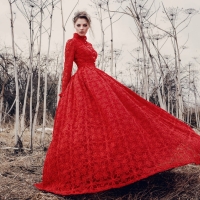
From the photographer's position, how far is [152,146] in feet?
7.00

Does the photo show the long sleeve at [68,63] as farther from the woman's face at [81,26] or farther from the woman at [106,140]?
the woman's face at [81,26]

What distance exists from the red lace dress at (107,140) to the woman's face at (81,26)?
0.41m

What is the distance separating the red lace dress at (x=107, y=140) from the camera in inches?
79.4

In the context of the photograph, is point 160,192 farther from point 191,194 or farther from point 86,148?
point 86,148

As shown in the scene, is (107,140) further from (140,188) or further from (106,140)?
(140,188)

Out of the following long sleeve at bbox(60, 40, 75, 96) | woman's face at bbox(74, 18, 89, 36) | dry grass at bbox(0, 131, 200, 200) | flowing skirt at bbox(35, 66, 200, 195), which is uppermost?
woman's face at bbox(74, 18, 89, 36)

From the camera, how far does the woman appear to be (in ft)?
6.62

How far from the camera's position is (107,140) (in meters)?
2.11

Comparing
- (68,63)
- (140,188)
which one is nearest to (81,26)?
(68,63)

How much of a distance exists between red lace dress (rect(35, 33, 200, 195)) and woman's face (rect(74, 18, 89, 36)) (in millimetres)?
406

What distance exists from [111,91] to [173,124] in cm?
61

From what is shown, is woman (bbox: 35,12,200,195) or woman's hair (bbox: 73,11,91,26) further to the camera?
woman's hair (bbox: 73,11,91,26)

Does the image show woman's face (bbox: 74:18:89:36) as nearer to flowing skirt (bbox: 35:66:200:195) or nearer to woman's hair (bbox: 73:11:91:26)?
woman's hair (bbox: 73:11:91:26)

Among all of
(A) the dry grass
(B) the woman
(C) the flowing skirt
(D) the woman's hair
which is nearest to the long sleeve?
(B) the woman
